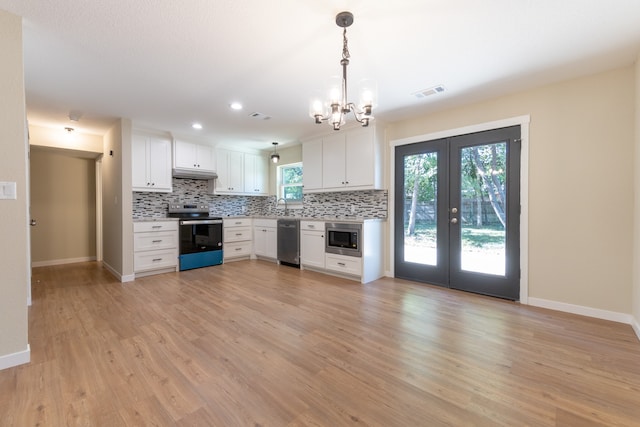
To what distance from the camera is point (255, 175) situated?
19.3ft

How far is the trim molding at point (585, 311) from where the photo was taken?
2.51m

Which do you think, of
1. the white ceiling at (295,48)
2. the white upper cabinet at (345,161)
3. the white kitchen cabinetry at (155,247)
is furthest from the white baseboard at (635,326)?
the white kitchen cabinetry at (155,247)

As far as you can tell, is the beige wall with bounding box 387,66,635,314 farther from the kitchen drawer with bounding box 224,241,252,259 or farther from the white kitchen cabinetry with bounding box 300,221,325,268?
the kitchen drawer with bounding box 224,241,252,259

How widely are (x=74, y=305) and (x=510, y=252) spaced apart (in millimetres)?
4748

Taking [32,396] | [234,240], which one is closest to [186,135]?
[234,240]

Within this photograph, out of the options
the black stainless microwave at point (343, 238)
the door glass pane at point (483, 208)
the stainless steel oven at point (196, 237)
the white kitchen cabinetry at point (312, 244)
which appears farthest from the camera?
the stainless steel oven at point (196, 237)

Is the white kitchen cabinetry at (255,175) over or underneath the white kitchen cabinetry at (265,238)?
over

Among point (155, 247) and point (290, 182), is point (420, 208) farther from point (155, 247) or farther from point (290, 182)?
point (155, 247)

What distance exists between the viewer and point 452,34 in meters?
2.03

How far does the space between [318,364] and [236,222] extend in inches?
157

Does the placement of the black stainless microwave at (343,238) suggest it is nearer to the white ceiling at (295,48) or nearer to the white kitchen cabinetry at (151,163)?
the white ceiling at (295,48)

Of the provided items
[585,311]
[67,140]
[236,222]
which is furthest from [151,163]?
[585,311]

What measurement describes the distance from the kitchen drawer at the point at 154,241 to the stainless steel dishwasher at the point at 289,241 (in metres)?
1.71

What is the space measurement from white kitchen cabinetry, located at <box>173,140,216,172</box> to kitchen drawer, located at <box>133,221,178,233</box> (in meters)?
0.96
